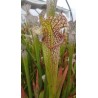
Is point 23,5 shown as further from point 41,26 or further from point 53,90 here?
point 53,90

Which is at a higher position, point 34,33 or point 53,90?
point 34,33

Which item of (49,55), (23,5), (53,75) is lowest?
(53,75)

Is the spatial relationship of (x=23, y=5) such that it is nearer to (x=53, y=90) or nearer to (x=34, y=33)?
(x=34, y=33)

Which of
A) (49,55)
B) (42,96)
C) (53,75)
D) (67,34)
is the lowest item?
(42,96)

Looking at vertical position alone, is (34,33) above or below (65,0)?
below
